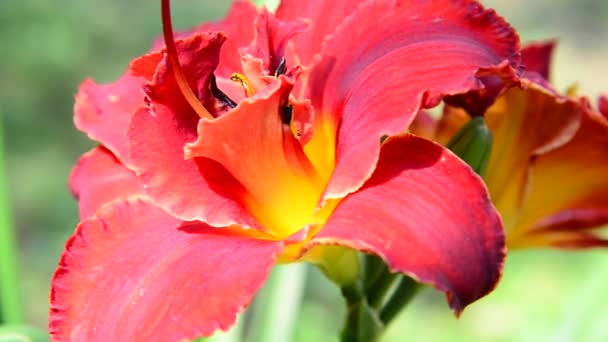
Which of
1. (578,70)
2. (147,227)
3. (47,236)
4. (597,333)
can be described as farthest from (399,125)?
(578,70)

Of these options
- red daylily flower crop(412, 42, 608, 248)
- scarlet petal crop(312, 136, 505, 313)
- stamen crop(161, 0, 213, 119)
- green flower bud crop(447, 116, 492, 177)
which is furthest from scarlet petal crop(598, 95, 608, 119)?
stamen crop(161, 0, 213, 119)

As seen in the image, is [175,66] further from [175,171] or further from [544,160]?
[544,160]

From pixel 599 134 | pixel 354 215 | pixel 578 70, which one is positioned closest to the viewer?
pixel 354 215

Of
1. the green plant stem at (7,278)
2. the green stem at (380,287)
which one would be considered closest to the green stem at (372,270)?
the green stem at (380,287)

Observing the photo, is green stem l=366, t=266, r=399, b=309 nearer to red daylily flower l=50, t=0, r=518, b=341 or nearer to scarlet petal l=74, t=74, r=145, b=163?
red daylily flower l=50, t=0, r=518, b=341

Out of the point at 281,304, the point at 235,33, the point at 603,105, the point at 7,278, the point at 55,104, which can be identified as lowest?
the point at 55,104

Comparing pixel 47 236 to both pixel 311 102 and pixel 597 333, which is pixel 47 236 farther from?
pixel 311 102

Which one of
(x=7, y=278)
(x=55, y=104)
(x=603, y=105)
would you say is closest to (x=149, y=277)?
(x=7, y=278)

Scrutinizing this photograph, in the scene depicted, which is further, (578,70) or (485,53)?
(578,70)
